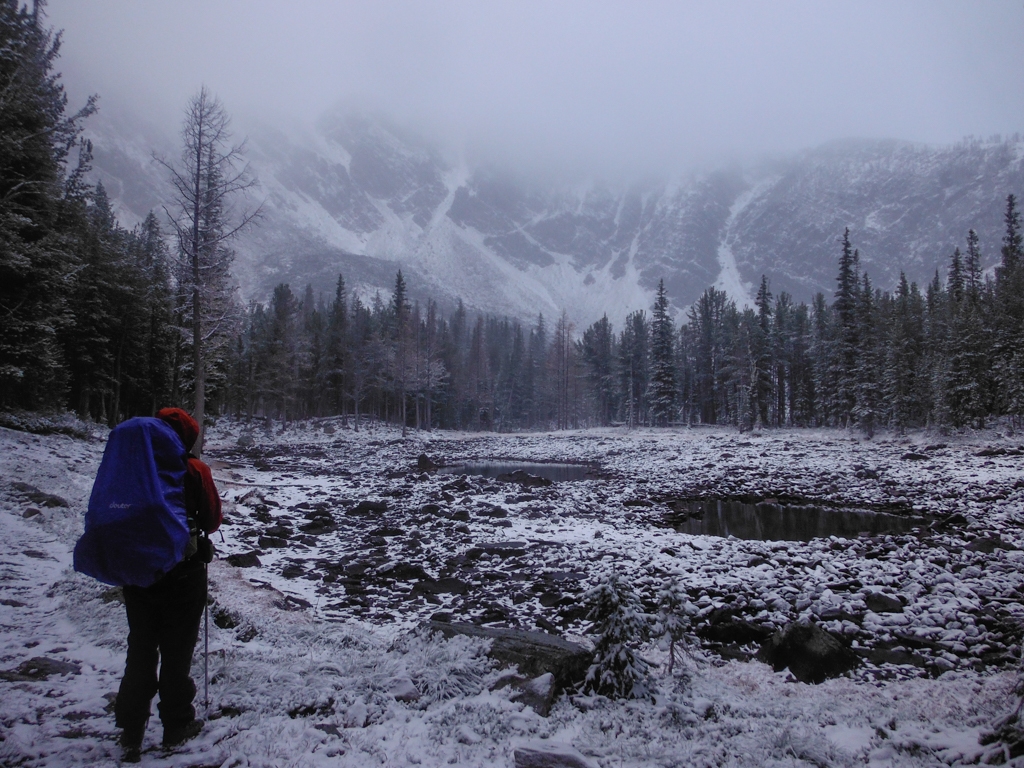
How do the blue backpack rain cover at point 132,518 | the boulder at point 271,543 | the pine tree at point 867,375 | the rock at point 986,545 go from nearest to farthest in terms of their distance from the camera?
the blue backpack rain cover at point 132,518
the rock at point 986,545
the boulder at point 271,543
the pine tree at point 867,375

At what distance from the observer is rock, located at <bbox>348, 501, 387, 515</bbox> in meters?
17.7

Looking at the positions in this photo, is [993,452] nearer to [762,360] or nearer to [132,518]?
[762,360]

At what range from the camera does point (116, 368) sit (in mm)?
32000

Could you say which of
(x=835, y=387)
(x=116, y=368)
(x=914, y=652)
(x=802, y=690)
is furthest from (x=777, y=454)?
(x=116, y=368)

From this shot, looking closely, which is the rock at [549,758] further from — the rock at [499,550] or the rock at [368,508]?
the rock at [368,508]

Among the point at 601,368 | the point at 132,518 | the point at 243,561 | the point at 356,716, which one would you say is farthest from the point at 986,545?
the point at 601,368

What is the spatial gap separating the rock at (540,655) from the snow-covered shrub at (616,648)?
19 cm

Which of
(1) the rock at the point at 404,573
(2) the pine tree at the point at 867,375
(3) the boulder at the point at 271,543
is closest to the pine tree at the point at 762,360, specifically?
(2) the pine tree at the point at 867,375

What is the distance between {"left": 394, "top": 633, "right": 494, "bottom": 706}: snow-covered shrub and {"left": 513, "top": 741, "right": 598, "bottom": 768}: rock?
4.02ft

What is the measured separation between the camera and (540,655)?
5.59m

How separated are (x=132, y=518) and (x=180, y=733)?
1.79m

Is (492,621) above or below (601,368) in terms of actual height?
below

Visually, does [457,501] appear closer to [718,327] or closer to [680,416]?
[718,327]

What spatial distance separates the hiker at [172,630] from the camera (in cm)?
373
